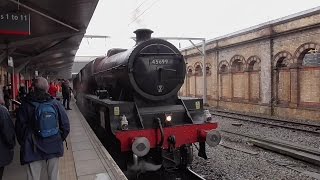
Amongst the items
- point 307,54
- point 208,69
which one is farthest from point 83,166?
point 208,69

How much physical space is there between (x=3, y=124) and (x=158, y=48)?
3893 mm

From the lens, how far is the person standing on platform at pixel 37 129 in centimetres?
380

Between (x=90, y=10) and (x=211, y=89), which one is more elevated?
(x=90, y=10)

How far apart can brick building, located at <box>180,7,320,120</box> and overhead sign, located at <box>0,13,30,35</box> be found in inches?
445

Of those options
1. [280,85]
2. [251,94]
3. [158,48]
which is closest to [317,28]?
[280,85]

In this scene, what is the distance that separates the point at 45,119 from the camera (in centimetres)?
381

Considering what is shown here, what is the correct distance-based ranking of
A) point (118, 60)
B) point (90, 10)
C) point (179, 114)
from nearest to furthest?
1. point (179, 114)
2. point (118, 60)
3. point (90, 10)

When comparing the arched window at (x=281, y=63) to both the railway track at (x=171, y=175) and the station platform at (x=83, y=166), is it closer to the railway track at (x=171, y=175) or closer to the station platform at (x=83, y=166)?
the railway track at (x=171, y=175)

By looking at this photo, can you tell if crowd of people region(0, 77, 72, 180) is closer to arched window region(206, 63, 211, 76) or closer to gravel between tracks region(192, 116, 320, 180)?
gravel between tracks region(192, 116, 320, 180)

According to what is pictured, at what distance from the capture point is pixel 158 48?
7051mm

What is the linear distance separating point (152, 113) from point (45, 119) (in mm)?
3126

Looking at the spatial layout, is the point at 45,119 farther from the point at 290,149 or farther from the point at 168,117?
the point at 290,149

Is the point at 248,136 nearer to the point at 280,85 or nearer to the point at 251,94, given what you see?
the point at 280,85

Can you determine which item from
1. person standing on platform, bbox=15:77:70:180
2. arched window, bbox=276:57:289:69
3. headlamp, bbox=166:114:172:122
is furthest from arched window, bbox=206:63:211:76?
person standing on platform, bbox=15:77:70:180
